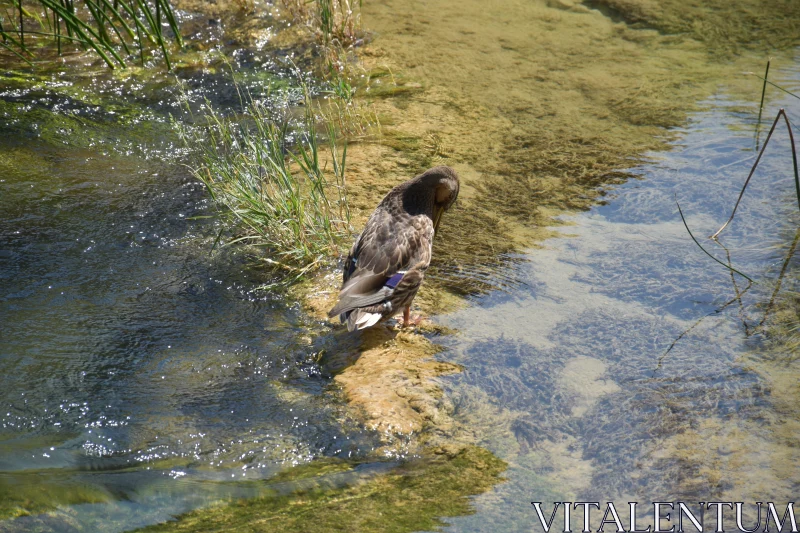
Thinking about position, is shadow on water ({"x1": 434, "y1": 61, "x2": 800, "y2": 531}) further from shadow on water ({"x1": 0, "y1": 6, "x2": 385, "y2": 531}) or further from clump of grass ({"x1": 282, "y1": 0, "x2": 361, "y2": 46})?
clump of grass ({"x1": 282, "y1": 0, "x2": 361, "y2": 46})

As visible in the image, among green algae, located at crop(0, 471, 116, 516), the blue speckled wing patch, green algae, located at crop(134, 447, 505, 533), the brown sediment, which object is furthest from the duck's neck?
green algae, located at crop(0, 471, 116, 516)

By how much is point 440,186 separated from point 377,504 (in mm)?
2433

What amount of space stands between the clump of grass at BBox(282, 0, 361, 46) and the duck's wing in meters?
3.43

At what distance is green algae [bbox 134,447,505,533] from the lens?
2.72 meters

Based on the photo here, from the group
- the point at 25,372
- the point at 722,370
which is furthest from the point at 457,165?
the point at 25,372

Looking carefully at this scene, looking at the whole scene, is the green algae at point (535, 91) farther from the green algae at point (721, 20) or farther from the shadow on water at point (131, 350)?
the shadow on water at point (131, 350)

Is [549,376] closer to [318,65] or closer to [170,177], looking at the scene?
[170,177]

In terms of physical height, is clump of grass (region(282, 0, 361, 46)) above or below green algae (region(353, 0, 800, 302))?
above

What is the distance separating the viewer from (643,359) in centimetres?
376

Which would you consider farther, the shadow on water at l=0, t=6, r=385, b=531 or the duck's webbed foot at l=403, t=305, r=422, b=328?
the duck's webbed foot at l=403, t=305, r=422, b=328

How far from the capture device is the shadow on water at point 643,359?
2.99 meters

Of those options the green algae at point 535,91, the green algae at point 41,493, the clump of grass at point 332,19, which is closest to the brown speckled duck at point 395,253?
the green algae at point 535,91

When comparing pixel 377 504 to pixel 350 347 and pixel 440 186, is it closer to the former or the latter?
pixel 350 347

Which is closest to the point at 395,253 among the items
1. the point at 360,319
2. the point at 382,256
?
the point at 382,256
